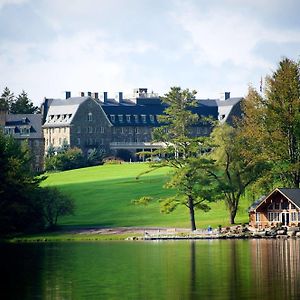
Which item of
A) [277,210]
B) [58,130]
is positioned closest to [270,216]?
[277,210]

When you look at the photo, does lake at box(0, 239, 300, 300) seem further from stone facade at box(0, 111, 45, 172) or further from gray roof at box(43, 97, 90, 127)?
stone facade at box(0, 111, 45, 172)

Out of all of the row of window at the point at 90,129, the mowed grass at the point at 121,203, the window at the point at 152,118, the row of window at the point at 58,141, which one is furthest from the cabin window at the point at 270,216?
the window at the point at 152,118

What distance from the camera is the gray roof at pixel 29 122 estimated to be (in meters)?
196

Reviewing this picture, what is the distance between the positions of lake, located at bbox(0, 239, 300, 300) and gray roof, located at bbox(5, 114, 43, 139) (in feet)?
371

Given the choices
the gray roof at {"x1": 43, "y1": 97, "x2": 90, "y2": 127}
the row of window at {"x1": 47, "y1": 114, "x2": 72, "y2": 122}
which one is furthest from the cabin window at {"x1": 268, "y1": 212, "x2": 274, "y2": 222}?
the row of window at {"x1": 47, "y1": 114, "x2": 72, "y2": 122}

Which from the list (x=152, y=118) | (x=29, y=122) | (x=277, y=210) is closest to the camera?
(x=277, y=210)

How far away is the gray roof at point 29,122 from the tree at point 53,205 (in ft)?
287

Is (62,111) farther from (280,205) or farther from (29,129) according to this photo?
(280,205)

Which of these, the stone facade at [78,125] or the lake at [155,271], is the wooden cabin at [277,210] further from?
the stone facade at [78,125]

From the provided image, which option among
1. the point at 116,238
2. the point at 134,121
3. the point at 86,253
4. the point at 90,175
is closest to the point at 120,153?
the point at 134,121

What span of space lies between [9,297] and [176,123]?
5901 cm

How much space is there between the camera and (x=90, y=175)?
150 metres

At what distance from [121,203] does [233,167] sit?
17.4m

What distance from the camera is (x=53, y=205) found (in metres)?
108
